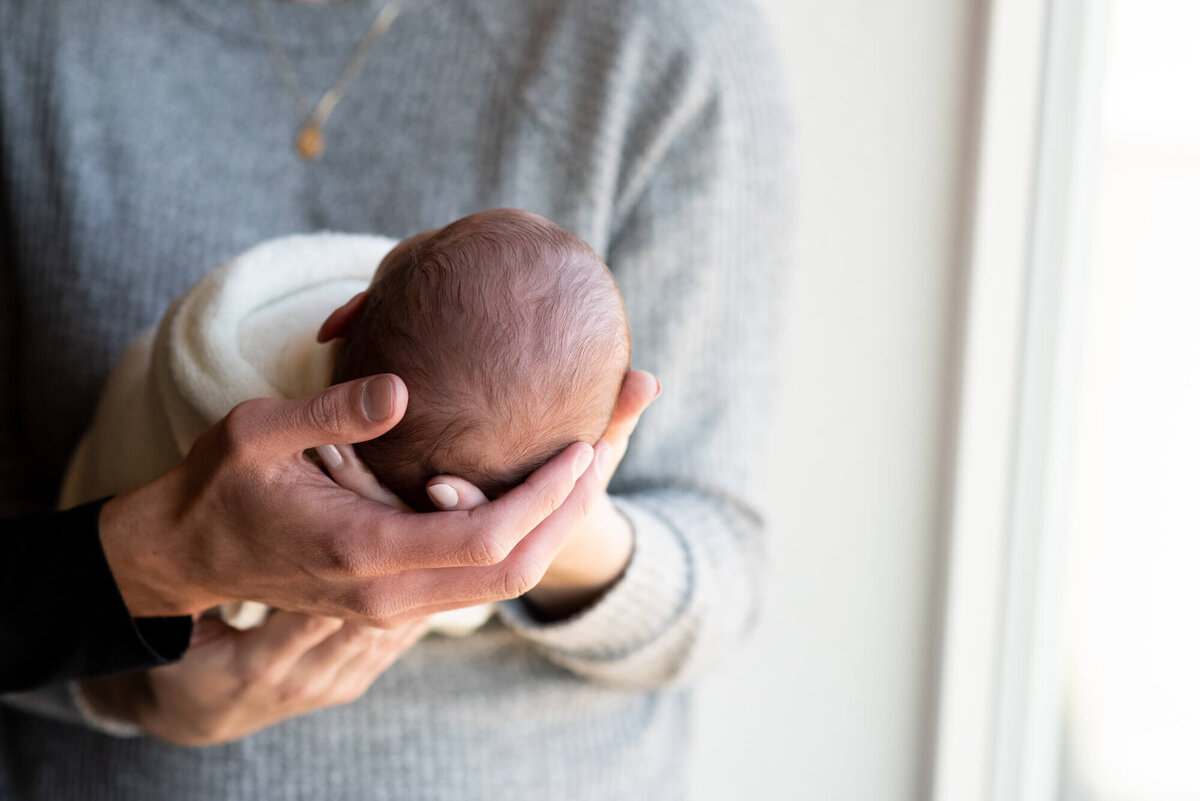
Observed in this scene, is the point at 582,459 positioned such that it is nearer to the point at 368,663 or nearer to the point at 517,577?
the point at 517,577

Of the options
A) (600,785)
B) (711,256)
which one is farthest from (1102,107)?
(600,785)

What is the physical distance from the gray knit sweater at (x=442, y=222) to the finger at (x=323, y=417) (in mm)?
343

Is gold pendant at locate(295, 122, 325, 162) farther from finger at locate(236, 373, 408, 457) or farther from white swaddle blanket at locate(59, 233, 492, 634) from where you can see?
finger at locate(236, 373, 408, 457)

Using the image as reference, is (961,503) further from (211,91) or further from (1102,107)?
(211,91)

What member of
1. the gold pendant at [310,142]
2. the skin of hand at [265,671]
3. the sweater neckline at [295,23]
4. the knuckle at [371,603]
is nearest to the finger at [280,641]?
the skin of hand at [265,671]

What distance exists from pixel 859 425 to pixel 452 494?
855 millimetres

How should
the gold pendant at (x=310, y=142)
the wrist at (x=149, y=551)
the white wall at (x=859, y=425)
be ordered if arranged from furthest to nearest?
the white wall at (x=859, y=425) < the gold pendant at (x=310, y=142) < the wrist at (x=149, y=551)

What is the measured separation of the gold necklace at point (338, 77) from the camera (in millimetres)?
954

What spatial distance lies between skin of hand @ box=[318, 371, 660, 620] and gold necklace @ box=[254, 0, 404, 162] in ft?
1.76

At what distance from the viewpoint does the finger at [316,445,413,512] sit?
20.9 inches

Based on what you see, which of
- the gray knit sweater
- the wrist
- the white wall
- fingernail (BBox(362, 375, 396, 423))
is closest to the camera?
fingernail (BBox(362, 375, 396, 423))

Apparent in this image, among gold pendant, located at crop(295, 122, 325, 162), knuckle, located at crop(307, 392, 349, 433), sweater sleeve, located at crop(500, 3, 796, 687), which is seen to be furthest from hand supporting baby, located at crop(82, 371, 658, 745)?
gold pendant, located at crop(295, 122, 325, 162)

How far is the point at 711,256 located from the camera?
2.79 feet

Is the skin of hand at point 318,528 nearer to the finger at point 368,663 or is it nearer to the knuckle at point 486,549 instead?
the knuckle at point 486,549
